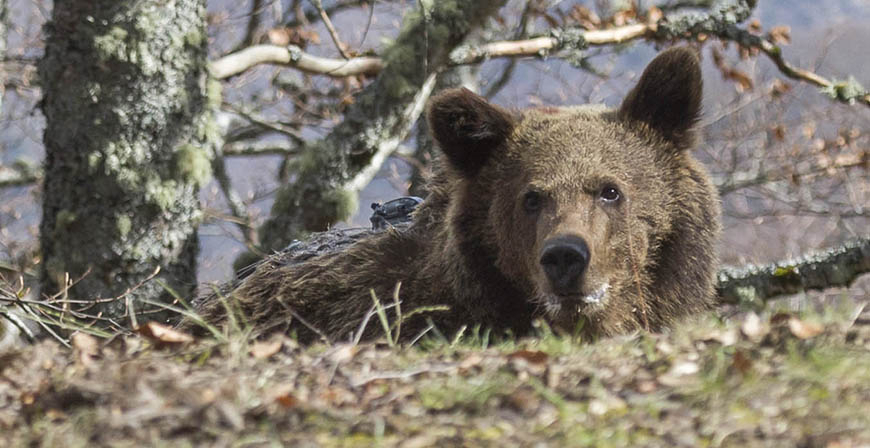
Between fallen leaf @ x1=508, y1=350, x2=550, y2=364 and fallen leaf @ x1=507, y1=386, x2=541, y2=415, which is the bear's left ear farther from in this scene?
fallen leaf @ x1=507, y1=386, x2=541, y2=415

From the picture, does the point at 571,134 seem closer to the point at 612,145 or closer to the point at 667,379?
the point at 612,145

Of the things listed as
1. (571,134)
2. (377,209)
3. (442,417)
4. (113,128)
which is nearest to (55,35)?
(113,128)

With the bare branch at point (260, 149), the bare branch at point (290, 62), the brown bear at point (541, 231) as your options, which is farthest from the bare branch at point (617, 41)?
the bare branch at point (260, 149)

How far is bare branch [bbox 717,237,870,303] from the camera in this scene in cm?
678

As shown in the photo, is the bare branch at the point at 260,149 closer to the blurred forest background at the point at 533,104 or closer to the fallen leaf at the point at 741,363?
the blurred forest background at the point at 533,104

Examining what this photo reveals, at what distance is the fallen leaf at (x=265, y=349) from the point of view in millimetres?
2959

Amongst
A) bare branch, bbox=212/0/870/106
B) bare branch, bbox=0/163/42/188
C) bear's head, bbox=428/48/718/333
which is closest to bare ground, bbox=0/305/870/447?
bear's head, bbox=428/48/718/333

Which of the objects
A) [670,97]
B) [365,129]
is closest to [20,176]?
[365,129]

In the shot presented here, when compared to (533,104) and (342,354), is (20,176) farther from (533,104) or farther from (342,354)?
(342,354)

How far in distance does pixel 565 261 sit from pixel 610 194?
580mm

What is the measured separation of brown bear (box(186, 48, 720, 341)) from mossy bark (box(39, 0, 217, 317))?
2.25 m

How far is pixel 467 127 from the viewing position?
502 centimetres

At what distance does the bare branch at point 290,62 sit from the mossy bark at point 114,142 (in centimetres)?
45

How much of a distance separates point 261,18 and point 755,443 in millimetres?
11958
